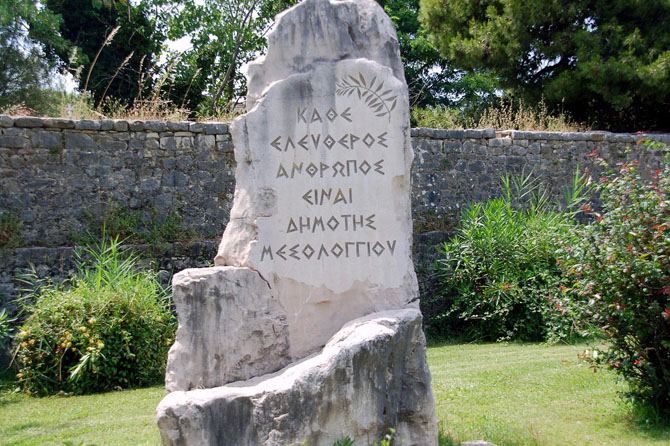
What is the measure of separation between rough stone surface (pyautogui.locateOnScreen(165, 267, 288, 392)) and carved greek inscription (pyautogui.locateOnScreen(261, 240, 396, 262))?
A: 7.7 inches

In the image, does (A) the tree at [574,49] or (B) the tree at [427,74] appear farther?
(B) the tree at [427,74]

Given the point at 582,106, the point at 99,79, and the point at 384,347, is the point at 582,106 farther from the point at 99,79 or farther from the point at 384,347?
the point at 384,347

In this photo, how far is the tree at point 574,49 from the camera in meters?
12.2

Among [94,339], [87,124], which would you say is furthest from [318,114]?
[87,124]

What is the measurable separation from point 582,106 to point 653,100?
1.36 m

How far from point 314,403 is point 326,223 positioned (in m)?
1.20

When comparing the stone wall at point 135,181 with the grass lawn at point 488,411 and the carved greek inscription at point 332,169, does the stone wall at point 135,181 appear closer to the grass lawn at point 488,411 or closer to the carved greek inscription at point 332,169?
the grass lawn at point 488,411

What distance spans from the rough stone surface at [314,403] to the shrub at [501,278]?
4868 millimetres

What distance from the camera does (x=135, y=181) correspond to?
8.45 m

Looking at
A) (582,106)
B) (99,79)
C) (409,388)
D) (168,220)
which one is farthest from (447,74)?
(409,388)

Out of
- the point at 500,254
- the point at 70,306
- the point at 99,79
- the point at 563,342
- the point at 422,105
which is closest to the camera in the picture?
the point at 70,306

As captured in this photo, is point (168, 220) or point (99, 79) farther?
point (99, 79)

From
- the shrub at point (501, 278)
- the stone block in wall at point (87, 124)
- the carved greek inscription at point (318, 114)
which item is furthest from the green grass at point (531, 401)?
the stone block in wall at point (87, 124)

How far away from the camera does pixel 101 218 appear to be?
27.0 feet
